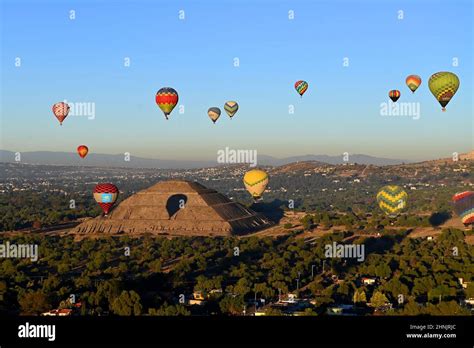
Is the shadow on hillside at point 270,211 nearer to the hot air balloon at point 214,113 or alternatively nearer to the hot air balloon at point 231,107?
the hot air balloon at point 231,107

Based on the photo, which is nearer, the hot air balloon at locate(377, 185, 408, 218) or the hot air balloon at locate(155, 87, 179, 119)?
the hot air balloon at locate(155, 87, 179, 119)

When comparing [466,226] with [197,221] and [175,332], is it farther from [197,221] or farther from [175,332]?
[175,332]

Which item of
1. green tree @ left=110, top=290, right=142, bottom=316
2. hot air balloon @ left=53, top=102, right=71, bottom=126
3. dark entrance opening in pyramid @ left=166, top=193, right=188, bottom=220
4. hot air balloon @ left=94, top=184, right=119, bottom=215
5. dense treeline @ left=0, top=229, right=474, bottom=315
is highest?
hot air balloon @ left=53, top=102, right=71, bottom=126

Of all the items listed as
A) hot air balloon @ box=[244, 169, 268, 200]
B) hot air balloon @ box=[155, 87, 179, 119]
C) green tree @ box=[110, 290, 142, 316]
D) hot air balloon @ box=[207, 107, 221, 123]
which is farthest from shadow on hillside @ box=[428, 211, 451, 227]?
green tree @ box=[110, 290, 142, 316]

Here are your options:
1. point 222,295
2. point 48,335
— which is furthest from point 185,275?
point 48,335

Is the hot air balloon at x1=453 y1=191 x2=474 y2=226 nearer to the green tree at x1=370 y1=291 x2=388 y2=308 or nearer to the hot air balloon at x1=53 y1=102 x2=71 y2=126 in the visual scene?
the green tree at x1=370 y1=291 x2=388 y2=308

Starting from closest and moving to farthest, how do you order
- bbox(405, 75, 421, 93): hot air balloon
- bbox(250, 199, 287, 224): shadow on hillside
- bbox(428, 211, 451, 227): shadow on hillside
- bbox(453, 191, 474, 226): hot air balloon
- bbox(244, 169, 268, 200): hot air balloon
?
bbox(453, 191, 474, 226): hot air balloon
bbox(405, 75, 421, 93): hot air balloon
bbox(244, 169, 268, 200): hot air balloon
bbox(428, 211, 451, 227): shadow on hillside
bbox(250, 199, 287, 224): shadow on hillside

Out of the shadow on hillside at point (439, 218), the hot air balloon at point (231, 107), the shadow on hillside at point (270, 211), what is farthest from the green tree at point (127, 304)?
the shadow on hillside at point (439, 218)

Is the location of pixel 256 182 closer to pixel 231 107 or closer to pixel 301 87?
pixel 231 107
